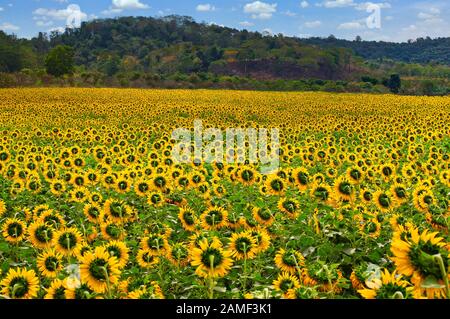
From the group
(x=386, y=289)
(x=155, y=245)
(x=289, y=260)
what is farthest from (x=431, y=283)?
(x=155, y=245)

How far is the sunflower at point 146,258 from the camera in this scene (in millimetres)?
4727

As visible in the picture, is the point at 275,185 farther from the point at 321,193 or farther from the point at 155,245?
the point at 155,245

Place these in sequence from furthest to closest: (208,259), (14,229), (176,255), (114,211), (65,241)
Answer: (114,211) → (14,229) → (176,255) → (65,241) → (208,259)

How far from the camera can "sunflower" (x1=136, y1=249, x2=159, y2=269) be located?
186 inches

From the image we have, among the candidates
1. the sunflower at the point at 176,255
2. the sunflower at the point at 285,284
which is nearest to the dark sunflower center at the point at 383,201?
the sunflower at the point at 176,255

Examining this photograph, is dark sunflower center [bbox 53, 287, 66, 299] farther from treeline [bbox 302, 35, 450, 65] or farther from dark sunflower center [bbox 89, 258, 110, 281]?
treeline [bbox 302, 35, 450, 65]

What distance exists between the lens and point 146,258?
192 inches

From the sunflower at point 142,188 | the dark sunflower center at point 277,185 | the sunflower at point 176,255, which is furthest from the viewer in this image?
the sunflower at point 142,188

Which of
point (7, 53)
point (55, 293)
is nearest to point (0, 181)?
point (55, 293)

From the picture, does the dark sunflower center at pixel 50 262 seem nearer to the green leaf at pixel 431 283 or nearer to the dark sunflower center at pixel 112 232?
the dark sunflower center at pixel 112 232

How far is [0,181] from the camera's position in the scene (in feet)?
31.0

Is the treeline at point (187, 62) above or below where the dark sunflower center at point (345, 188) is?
above

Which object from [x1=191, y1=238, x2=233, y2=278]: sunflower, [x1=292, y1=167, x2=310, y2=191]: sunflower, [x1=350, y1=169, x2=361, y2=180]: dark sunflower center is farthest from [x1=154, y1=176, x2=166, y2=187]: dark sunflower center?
[x1=191, y1=238, x2=233, y2=278]: sunflower
